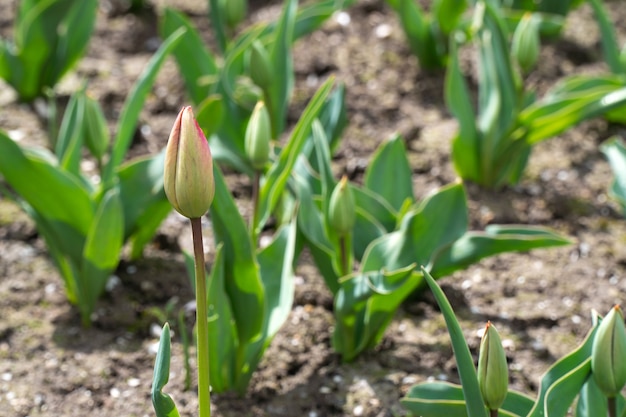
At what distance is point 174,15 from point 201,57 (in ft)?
0.56

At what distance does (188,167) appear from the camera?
1286 mm

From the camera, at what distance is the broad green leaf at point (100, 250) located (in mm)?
2119

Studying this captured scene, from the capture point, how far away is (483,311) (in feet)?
7.95

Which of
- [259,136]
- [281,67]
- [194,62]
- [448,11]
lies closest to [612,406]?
[259,136]

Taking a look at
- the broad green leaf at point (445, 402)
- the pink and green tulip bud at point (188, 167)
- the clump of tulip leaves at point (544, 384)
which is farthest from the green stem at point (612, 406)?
the pink and green tulip bud at point (188, 167)

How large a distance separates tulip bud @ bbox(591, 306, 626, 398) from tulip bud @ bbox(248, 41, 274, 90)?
125 centimetres

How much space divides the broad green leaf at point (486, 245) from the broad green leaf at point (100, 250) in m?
0.67

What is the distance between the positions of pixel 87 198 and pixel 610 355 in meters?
1.19

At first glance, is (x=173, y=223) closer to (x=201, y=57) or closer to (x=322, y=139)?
(x=201, y=57)

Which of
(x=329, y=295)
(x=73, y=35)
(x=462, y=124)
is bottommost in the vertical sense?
(x=329, y=295)

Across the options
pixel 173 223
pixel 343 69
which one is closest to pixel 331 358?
pixel 173 223

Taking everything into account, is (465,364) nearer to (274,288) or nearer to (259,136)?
(274,288)

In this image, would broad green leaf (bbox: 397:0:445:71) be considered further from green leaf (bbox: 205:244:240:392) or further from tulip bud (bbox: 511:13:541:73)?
green leaf (bbox: 205:244:240:392)

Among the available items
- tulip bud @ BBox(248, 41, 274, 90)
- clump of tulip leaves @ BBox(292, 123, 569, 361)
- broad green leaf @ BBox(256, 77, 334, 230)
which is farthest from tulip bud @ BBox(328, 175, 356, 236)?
tulip bud @ BBox(248, 41, 274, 90)
